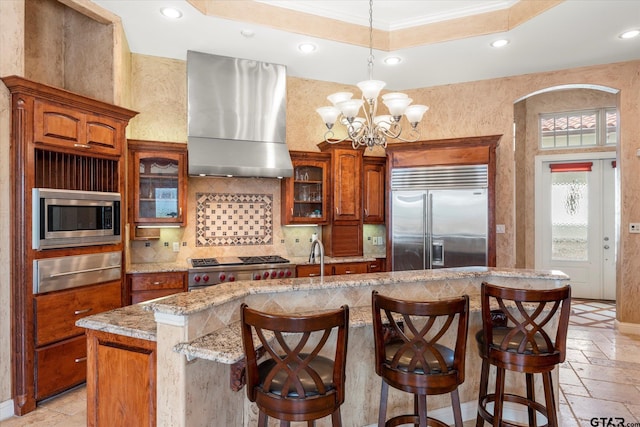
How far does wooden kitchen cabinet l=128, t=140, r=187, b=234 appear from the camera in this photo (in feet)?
13.5

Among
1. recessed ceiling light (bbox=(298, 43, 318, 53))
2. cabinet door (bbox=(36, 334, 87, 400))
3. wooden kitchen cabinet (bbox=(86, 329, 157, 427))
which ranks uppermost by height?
recessed ceiling light (bbox=(298, 43, 318, 53))

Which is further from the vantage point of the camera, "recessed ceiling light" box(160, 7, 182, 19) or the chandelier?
"recessed ceiling light" box(160, 7, 182, 19)

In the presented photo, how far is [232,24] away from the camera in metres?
3.75

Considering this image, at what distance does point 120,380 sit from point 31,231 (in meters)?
1.53

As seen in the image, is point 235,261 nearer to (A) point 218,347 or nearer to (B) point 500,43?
(A) point 218,347

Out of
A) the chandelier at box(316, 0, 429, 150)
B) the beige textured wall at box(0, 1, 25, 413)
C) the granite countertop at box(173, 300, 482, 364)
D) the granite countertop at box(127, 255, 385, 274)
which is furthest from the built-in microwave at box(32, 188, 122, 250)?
the chandelier at box(316, 0, 429, 150)

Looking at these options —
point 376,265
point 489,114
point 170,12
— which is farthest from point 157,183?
point 489,114

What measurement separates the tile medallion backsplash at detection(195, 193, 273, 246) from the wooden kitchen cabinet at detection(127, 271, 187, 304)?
0.70 meters

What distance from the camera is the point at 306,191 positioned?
4988 mm

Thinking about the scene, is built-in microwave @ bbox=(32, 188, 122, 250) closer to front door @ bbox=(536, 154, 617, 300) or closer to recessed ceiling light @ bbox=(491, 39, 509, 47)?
recessed ceiling light @ bbox=(491, 39, 509, 47)

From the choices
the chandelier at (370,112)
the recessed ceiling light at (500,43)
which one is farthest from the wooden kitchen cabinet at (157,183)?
the recessed ceiling light at (500,43)

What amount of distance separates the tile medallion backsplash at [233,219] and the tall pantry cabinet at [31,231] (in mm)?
1297

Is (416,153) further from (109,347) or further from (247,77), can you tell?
(109,347)

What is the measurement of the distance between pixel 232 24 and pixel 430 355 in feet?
11.2
